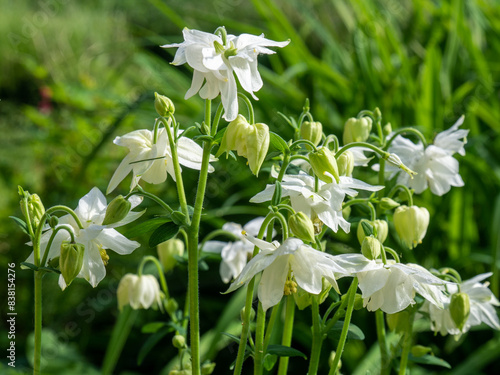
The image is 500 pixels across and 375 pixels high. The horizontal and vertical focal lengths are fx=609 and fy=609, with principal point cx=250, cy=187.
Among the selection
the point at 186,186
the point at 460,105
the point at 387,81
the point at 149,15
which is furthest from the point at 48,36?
the point at 460,105

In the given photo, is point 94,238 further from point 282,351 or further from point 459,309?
point 459,309

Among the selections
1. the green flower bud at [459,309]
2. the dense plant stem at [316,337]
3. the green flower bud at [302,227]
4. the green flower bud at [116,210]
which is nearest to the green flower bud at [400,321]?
the green flower bud at [459,309]

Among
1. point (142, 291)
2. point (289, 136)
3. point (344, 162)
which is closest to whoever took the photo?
point (344, 162)

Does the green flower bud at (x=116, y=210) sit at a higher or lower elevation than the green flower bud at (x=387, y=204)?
higher

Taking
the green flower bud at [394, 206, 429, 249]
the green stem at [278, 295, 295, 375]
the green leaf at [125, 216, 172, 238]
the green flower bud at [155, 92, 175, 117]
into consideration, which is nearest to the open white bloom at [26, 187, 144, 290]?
the green leaf at [125, 216, 172, 238]

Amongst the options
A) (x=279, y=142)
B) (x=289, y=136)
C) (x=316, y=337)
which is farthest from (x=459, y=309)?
(x=289, y=136)

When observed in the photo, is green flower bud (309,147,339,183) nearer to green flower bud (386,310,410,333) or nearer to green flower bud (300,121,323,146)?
green flower bud (300,121,323,146)

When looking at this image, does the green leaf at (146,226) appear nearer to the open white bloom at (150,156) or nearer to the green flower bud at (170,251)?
the open white bloom at (150,156)
